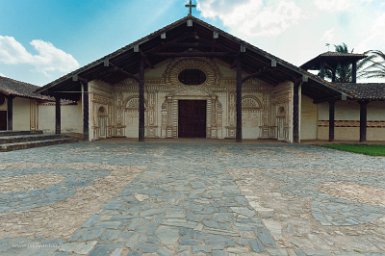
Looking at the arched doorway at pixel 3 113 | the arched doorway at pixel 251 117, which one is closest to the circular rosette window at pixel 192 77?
the arched doorway at pixel 251 117

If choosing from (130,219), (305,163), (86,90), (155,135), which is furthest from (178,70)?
(130,219)

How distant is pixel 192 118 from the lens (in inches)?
640

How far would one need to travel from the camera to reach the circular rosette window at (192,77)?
16.1 m

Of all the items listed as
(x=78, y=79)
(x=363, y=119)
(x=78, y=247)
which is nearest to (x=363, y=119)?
(x=363, y=119)

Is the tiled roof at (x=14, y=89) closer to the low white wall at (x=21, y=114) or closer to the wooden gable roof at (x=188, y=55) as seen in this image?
the low white wall at (x=21, y=114)

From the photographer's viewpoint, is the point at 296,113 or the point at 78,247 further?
the point at 296,113

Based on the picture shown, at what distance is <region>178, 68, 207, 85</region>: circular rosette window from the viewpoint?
52.8 feet

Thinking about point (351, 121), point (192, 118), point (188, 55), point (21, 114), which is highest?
point (188, 55)

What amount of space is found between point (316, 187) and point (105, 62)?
10542 mm

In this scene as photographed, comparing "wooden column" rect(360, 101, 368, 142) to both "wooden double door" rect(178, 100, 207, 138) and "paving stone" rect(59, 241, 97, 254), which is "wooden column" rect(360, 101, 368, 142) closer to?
"wooden double door" rect(178, 100, 207, 138)

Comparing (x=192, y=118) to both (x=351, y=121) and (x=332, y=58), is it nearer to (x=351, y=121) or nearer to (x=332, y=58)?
(x=351, y=121)

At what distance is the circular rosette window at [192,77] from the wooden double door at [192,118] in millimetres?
1162

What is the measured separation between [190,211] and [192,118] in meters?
12.9

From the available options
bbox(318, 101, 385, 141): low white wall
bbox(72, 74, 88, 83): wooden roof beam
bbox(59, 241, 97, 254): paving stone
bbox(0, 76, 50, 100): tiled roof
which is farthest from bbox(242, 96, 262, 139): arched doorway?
bbox(59, 241, 97, 254): paving stone
